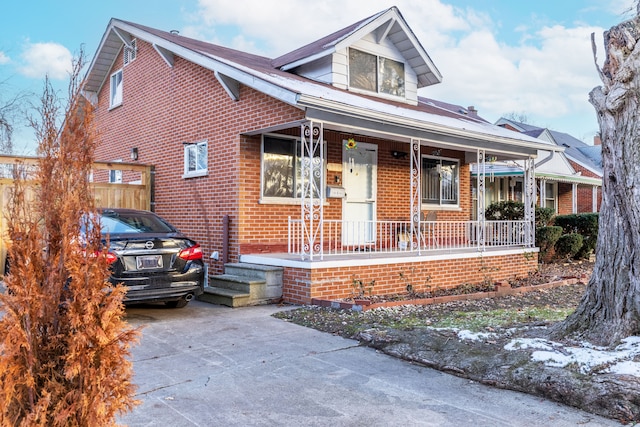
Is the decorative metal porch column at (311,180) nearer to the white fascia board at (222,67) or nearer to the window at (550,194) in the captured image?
the white fascia board at (222,67)

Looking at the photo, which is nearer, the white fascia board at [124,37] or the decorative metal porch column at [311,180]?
the decorative metal porch column at [311,180]

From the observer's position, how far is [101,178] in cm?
1460

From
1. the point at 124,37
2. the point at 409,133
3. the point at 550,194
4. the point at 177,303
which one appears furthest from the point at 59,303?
the point at 550,194

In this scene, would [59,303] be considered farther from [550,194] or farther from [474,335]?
[550,194]

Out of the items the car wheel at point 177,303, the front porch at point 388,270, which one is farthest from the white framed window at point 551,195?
the car wheel at point 177,303

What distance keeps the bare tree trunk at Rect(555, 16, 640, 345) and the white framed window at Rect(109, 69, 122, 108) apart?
12242 millimetres

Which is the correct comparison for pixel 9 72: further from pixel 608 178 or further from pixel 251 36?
pixel 608 178

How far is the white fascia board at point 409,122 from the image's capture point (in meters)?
7.95

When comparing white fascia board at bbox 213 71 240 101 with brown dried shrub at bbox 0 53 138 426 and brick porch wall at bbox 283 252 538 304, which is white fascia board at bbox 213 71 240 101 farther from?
brown dried shrub at bbox 0 53 138 426

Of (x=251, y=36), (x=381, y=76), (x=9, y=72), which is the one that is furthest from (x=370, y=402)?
(x=9, y=72)

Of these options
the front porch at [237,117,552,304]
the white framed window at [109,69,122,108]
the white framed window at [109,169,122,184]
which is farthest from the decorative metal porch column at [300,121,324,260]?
the white framed window at [109,69,122,108]

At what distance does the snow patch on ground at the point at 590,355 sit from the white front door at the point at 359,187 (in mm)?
6406

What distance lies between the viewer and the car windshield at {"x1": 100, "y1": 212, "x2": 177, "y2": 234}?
717 cm

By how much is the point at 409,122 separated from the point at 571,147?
25.2 meters
